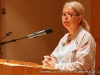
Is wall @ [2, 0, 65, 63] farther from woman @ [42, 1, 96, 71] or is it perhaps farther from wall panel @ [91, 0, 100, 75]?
woman @ [42, 1, 96, 71]

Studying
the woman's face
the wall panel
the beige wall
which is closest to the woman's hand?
the woman's face

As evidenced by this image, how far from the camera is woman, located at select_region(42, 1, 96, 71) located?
60.6 inches

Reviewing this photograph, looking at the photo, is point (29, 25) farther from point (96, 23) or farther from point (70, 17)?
point (70, 17)

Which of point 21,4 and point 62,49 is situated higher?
point 21,4

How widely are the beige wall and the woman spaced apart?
7.64 feet

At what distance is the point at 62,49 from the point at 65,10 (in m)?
0.30

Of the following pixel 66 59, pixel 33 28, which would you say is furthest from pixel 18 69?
pixel 33 28

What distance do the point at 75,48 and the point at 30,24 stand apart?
289 cm

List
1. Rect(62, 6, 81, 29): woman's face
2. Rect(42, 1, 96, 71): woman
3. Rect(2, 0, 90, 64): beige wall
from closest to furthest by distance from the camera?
1. Rect(42, 1, 96, 71): woman
2. Rect(62, 6, 81, 29): woman's face
3. Rect(2, 0, 90, 64): beige wall

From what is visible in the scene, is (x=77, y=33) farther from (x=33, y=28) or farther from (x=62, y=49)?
(x=33, y=28)

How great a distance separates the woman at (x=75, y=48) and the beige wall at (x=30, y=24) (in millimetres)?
2329

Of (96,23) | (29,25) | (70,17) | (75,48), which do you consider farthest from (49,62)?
(29,25)

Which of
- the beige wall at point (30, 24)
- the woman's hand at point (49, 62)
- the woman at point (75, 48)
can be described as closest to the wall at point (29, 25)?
the beige wall at point (30, 24)

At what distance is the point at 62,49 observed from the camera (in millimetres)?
1770
